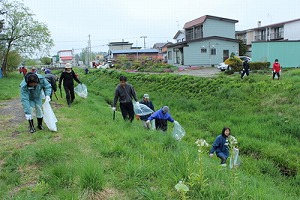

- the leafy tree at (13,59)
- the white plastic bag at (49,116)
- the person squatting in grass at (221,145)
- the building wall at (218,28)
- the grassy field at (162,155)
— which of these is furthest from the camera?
the leafy tree at (13,59)

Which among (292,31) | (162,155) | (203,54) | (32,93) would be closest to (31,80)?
(32,93)

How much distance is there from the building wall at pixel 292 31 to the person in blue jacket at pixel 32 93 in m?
36.8

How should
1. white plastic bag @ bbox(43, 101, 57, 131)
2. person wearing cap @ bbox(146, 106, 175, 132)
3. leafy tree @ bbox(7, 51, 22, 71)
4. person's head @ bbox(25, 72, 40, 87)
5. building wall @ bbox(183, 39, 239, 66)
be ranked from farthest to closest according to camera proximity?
leafy tree @ bbox(7, 51, 22, 71) → building wall @ bbox(183, 39, 239, 66) → person wearing cap @ bbox(146, 106, 175, 132) → white plastic bag @ bbox(43, 101, 57, 131) → person's head @ bbox(25, 72, 40, 87)

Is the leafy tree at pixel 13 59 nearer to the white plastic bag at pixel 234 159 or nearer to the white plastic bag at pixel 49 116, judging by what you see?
the white plastic bag at pixel 49 116

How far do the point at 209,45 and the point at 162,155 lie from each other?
29.5 meters

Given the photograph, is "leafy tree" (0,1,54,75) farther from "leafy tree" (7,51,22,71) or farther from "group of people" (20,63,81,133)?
"group of people" (20,63,81,133)

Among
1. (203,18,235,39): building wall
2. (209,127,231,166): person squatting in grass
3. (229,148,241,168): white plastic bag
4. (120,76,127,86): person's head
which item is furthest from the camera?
(203,18,235,39): building wall

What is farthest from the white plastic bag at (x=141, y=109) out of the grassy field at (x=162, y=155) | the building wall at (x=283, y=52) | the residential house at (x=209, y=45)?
the residential house at (x=209, y=45)

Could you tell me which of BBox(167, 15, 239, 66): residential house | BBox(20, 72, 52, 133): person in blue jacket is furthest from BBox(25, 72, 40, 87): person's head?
BBox(167, 15, 239, 66): residential house

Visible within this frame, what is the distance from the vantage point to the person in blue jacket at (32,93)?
20.7 feet

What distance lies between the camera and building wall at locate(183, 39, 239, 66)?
32.2m

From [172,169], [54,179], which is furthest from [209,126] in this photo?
[54,179]

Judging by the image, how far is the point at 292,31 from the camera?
36.0 metres

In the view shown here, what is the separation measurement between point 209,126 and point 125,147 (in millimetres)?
6014
